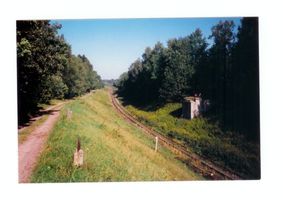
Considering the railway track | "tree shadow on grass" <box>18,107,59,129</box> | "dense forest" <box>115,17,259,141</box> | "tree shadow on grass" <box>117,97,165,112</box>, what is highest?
"dense forest" <box>115,17,259,141</box>

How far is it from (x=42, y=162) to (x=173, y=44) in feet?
16.4

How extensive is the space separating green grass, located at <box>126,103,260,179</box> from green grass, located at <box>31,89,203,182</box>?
1.92 ft

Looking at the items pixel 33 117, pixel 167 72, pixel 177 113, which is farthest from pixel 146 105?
pixel 33 117

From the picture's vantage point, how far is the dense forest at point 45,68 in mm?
11391

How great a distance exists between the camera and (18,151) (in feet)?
36.2

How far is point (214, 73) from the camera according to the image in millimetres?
11977

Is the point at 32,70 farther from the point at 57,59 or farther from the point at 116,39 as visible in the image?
the point at 116,39

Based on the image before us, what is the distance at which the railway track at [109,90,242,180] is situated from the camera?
11.5 m

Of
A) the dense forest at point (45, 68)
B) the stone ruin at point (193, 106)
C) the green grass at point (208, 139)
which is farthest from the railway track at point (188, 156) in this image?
the dense forest at point (45, 68)

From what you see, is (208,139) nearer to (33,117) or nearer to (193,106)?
(193,106)

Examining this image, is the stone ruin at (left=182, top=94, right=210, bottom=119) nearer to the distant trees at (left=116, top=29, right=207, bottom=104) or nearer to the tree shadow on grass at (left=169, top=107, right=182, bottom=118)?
the tree shadow on grass at (left=169, top=107, right=182, bottom=118)

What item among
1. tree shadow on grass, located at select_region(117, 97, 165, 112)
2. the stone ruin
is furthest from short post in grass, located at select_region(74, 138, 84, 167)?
the stone ruin

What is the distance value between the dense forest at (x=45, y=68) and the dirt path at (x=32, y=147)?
1.80 feet
